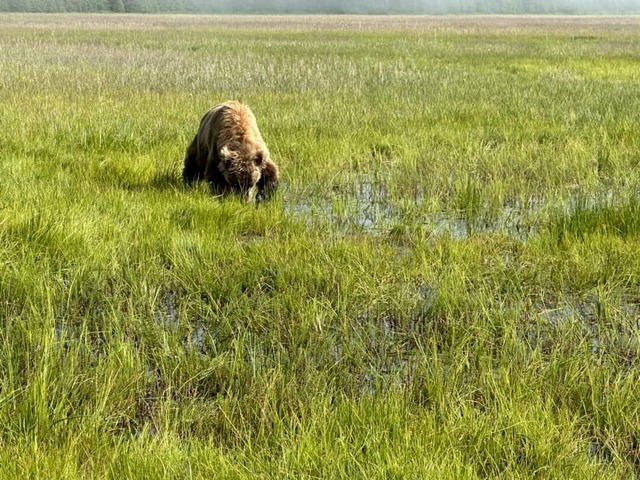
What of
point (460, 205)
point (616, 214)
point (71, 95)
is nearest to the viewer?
point (616, 214)

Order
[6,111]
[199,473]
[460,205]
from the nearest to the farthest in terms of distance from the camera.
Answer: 1. [199,473]
2. [460,205]
3. [6,111]

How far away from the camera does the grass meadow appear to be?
2662 millimetres

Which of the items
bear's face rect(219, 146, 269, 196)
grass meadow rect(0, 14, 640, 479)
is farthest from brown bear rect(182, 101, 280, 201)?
grass meadow rect(0, 14, 640, 479)

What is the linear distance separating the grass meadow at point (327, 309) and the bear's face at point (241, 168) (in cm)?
32

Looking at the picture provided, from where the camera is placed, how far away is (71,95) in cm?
1364

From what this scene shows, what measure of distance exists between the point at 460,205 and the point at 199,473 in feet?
16.6

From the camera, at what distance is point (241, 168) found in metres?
6.64

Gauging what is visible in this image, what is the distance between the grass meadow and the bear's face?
0.32 metres

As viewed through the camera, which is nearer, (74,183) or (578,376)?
(578,376)

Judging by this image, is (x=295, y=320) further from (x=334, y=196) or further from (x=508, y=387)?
(x=334, y=196)

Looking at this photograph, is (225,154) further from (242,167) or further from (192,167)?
(192,167)

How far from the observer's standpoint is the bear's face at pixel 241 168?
664cm

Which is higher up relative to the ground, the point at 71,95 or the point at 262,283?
the point at 71,95

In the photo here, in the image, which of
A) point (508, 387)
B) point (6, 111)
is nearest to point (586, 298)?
point (508, 387)
